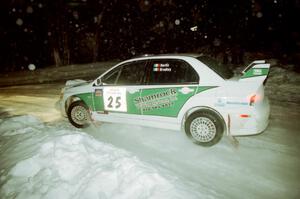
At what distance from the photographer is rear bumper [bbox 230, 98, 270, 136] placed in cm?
520

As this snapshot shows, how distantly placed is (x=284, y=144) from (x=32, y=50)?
26371mm

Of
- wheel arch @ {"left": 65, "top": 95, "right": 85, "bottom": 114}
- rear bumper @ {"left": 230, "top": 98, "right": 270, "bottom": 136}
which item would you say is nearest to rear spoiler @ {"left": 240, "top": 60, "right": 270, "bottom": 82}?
rear bumper @ {"left": 230, "top": 98, "right": 270, "bottom": 136}

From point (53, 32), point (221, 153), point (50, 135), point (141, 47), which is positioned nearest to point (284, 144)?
point (221, 153)

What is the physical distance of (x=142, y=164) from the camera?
456 cm

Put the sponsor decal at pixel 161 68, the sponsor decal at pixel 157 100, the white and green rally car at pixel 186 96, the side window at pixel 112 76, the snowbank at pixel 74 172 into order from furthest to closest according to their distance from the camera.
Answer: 1. the side window at pixel 112 76
2. the sponsor decal at pixel 161 68
3. the sponsor decal at pixel 157 100
4. the white and green rally car at pixel 186 96
5. the snowbank at pixel 74 172

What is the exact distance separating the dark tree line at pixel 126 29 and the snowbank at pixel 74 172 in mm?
14602

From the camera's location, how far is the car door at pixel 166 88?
5.64 metres

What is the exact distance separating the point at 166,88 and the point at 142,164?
1.83 meters

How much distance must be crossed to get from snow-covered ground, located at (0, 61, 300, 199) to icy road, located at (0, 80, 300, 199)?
0.05ft

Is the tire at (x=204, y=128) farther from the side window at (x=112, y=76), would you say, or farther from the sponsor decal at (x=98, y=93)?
the sponsor decal at (x=98, y=93)

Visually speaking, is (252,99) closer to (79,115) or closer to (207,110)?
(207,110)

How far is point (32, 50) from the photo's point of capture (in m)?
27.2

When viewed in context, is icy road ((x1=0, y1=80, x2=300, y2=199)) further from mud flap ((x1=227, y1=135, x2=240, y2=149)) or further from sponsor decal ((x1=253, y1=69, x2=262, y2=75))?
sponsor decal ((x1=253, y1=69, x2=262, y2=75))

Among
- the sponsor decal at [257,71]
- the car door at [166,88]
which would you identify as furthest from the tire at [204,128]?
the sponsor decal at [257,71]
